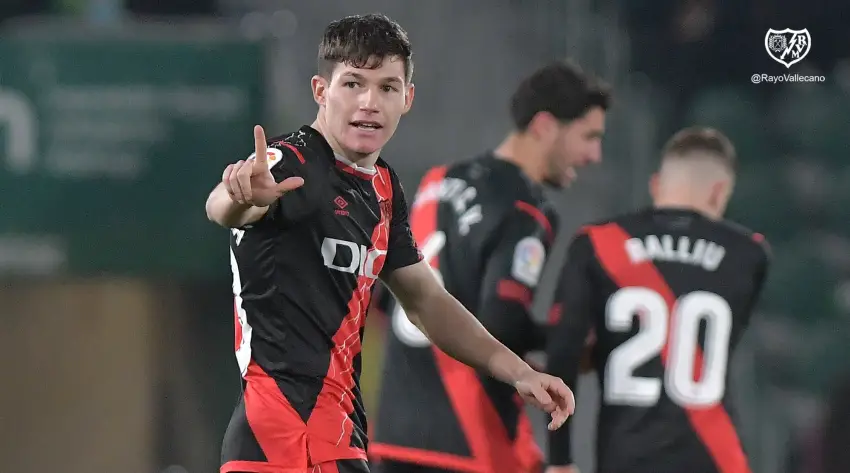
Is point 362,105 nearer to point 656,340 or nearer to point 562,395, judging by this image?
point 562,395

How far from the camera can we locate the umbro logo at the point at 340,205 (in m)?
2.46

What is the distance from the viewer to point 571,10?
5.84 meters

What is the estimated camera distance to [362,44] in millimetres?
2488

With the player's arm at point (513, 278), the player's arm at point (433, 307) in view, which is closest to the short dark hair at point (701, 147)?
the player's arm at point (513, 278)

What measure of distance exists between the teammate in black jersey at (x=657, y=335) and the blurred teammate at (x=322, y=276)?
141cm

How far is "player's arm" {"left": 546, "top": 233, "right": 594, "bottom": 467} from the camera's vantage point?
394cm

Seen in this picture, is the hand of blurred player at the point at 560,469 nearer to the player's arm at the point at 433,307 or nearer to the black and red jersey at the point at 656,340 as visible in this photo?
the black and red jersey at the point at 656,340

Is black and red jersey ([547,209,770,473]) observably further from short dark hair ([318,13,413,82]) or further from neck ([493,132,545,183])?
short dark hair ([318,13,413,82])

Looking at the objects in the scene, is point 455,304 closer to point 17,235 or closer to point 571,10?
point 571,10

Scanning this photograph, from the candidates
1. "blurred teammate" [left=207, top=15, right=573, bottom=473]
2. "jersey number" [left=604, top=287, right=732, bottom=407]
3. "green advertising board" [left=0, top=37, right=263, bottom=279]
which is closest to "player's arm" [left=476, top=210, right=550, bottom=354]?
"jersey number" [left=604, top=287, right=732, bottom=407]

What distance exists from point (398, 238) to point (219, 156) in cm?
373

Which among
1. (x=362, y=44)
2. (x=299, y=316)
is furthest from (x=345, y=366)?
(x=362, y=44)

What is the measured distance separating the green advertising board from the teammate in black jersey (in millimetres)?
2736

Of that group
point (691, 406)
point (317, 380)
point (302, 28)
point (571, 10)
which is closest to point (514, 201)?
point (691, 406)
